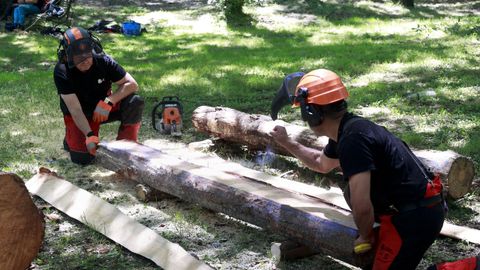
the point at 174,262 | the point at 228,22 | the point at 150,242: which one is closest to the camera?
the point at 174,262

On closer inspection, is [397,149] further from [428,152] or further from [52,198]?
[52,198]

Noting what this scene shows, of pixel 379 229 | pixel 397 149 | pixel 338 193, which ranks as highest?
pixel 397 149

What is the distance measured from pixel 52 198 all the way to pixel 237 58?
629 cm

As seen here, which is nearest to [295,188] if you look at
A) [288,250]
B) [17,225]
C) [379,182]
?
[288,250]

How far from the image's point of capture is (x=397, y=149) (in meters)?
3.63

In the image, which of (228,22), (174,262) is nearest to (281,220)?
(174,262)

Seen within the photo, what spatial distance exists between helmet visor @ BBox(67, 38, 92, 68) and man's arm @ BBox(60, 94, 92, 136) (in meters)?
0.38

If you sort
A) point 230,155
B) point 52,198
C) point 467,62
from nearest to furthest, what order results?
1. point 52,198
2. point 230,155
3. point 467,62

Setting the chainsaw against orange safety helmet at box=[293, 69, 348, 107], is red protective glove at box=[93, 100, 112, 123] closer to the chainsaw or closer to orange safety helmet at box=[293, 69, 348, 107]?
the chainsaw

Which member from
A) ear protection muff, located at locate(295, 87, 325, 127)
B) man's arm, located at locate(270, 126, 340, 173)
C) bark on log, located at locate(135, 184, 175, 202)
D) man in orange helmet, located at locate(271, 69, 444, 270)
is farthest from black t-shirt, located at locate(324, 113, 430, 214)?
bark on log, located at locate(135, 184, 175, 202)

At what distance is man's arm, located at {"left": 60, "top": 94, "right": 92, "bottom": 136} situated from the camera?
631 cm

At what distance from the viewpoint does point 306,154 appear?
14.2ft

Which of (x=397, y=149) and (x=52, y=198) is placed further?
(x=52, y=198)

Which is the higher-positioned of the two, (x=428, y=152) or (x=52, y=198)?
(x=428, y=152)
